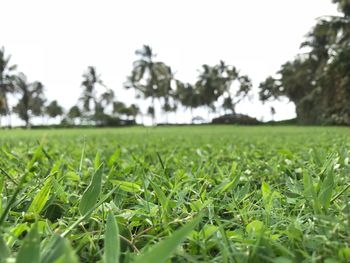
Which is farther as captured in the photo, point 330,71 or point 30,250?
point 330,71

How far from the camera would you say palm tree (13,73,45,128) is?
2090 inches

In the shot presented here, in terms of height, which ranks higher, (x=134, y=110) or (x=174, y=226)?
(x=134, y=110)

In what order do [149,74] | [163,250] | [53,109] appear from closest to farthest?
1. [163,250]
2. [149,74]
3. [53,109]

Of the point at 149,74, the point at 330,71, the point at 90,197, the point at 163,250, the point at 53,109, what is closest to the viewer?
the point at 163,250

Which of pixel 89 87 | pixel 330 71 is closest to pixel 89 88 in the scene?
pixel 89 87

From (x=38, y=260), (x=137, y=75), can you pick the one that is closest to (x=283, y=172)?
(x=38, y=260)

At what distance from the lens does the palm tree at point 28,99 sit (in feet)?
174

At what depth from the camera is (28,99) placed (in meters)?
58.3

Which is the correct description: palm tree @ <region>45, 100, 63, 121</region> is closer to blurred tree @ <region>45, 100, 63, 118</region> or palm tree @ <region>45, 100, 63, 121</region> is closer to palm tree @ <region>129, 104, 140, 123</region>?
blurred tree @ <region>45, 100, 63, 118</region>

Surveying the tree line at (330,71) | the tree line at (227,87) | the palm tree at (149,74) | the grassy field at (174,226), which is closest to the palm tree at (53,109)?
the tree line at (227,87)

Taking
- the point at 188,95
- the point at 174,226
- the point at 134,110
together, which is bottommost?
the point at 174,226

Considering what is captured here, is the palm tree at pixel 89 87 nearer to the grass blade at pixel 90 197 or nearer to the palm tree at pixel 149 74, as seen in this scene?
the palm tree at pixel 149 74

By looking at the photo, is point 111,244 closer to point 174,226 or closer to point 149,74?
point 174,226

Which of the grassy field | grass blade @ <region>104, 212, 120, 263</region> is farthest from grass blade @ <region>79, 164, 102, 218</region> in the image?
grass blade @ <region>104, 212, 120, 263</region>
